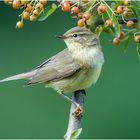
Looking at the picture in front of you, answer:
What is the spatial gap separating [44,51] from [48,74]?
1.84 meters

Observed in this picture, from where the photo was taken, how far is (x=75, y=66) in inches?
160

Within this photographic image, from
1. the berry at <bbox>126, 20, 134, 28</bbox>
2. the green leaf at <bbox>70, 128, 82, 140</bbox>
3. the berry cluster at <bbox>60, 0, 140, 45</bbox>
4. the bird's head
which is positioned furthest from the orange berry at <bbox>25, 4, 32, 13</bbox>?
the green leaf at <bbox>70, 128, 82, 140</bbox>

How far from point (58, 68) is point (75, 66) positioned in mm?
169

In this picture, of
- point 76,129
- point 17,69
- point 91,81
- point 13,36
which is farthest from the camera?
point 13,36

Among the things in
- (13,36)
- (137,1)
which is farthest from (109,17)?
(13,36)

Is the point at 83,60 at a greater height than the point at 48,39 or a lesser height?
greater

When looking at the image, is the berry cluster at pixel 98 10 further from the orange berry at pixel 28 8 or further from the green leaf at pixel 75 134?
the green leaf at pixel 75 134

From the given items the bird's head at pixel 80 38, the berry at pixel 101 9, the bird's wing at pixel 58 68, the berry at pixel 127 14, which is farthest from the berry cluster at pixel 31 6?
the bird's wing at pixel 58 68

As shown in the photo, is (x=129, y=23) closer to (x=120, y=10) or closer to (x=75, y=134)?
(x=120, y=10)

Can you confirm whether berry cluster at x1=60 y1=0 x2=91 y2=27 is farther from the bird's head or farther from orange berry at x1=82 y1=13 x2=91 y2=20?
the bird's head

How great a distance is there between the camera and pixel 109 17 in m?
3.18

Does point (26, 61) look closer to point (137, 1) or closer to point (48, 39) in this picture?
point (48, 39)

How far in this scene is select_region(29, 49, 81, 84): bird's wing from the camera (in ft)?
13.4

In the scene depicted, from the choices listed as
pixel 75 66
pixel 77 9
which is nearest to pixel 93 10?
pixel 77 9
